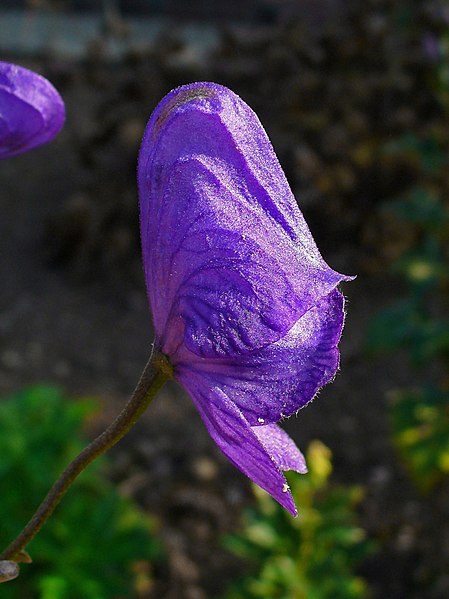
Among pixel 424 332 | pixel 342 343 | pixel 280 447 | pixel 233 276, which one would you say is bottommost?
pixel 342 343

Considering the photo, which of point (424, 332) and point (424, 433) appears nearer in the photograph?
point (424, 332)

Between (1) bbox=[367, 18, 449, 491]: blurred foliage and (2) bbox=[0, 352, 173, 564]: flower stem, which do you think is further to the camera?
(1) bbox=[367, 18, 449, 491]: blurred foliage

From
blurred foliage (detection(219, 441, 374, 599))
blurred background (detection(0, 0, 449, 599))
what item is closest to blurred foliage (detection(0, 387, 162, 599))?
blurred background (detection(0, 0, 449, 599))

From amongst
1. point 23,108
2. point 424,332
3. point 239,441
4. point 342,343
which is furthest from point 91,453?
point 342,343

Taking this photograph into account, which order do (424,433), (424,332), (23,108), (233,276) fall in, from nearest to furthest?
1. (233,276)
2. (23,108)
3. (424,332)
4. (424,433)

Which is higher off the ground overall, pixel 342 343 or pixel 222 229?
pixel 222 229

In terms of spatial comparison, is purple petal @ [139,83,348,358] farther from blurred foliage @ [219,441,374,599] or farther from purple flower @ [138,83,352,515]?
blurred foliage @ [219,441,374,599]

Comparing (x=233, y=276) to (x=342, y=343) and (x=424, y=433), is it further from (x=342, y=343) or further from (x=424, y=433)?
(x=342, y=343)

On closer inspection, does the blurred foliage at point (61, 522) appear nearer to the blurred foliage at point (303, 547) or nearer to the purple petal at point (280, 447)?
the blurred foliage at point (303, 547)
